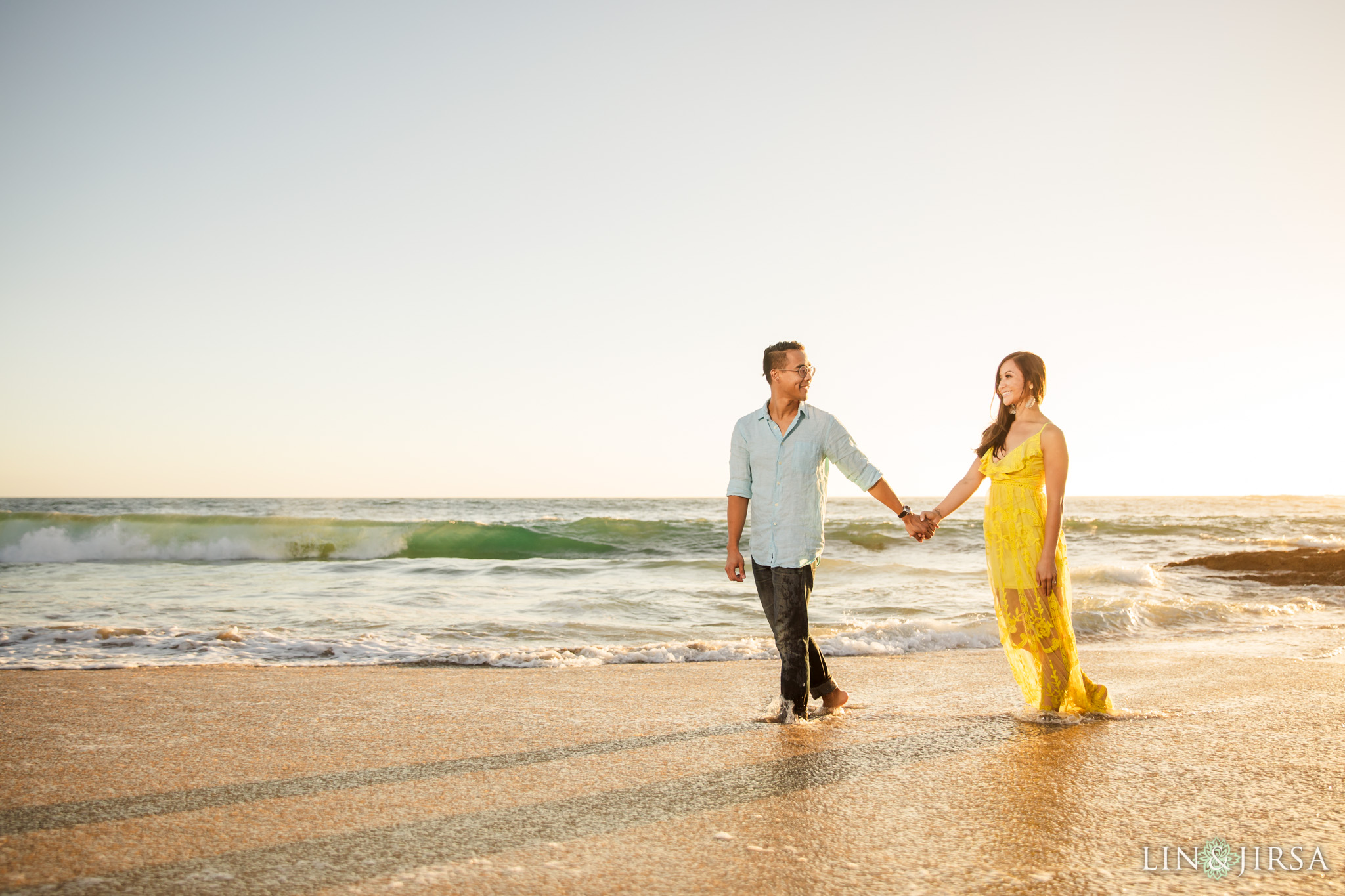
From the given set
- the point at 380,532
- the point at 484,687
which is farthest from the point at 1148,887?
the point at 380,532

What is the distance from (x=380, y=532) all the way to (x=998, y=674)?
78.1ft

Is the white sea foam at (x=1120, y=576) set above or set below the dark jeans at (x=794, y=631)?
below

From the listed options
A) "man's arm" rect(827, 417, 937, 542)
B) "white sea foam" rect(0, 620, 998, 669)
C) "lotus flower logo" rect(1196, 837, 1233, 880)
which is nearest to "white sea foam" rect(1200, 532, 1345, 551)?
"white sea foam" rect(0, 620, 998, 669)

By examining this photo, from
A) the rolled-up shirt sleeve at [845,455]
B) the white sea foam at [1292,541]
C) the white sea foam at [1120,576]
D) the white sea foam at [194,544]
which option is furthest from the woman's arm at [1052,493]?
the white sea foam at [194,544]

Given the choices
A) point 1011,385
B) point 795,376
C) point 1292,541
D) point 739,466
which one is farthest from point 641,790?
point 1292,541

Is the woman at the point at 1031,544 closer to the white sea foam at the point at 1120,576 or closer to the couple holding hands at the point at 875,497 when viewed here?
the couple holding hands at the point at 875,497

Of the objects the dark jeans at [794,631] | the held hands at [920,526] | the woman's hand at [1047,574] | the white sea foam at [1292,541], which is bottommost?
the white sea foam at [1292,541]

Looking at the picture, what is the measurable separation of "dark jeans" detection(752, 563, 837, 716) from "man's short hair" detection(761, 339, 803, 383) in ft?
3.16

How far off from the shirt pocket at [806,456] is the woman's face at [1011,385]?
1.04m

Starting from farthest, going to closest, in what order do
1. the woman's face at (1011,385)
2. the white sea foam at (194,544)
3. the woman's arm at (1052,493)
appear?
1. the white sea foam at (194,544)
2. the woman's face at (1011,385)
3. the woman's arm at (1052,493)

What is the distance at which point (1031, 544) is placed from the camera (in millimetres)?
4082

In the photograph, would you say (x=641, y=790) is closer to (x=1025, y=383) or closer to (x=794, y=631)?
(x=794, y=631)

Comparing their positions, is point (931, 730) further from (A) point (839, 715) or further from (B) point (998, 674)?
(B) point (998, 674)

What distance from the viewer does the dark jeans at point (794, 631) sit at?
12.9ft
